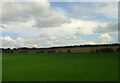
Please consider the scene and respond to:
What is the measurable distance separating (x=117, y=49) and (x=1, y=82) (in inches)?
3967

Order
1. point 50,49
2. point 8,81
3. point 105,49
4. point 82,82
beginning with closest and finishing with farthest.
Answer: point 82,82 → point 8,81 → point 105,49 → point 50,49

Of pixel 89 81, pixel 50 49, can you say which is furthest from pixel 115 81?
pixel 50 49

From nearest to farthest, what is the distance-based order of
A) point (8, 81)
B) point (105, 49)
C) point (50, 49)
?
point (8, 81) < point (105, 49) < point (50, 49)

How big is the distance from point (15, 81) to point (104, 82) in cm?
1019

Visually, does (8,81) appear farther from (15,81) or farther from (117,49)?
(117,49)

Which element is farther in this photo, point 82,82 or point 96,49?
point 96,49

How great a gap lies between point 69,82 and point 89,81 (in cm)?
229

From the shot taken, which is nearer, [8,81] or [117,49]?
[8,81]

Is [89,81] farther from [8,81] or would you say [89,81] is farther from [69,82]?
[8,81]

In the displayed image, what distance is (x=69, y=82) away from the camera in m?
20.5

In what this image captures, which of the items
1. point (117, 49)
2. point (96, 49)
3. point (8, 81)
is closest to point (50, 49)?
point (96, 49)

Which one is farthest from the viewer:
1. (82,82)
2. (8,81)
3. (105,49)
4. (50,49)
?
(50,49)

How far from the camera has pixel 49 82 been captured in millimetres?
20531

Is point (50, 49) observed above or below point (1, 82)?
below
